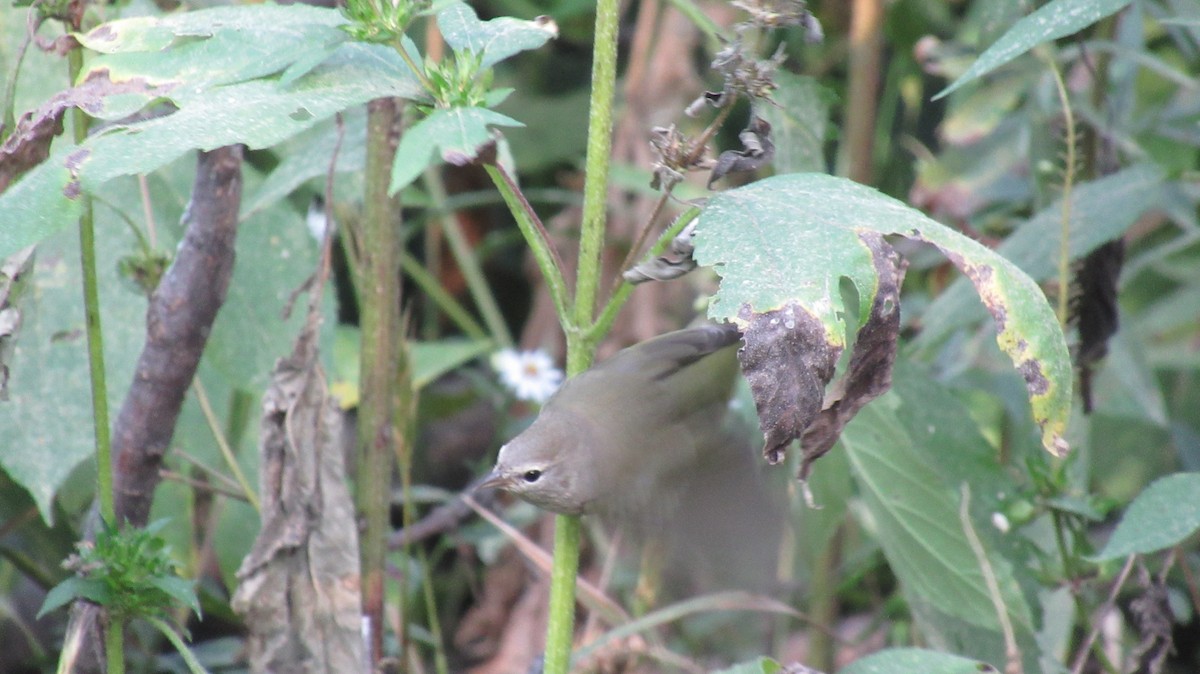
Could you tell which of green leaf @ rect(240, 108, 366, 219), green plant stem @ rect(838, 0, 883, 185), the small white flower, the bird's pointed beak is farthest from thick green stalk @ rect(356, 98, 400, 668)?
green plant stem @ rect(838, 0, 883, 185)

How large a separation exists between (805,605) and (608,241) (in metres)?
0.99

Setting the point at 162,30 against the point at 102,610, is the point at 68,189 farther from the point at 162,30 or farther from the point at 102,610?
the point at 102,610

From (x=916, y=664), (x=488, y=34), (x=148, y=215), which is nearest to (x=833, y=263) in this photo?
(x=488, y=34)

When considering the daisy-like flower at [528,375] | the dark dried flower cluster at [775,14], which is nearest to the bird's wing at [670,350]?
the dark dried flower cluster at [775,14]

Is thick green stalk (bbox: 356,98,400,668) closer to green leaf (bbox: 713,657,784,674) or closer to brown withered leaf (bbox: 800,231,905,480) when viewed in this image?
green leaf (bbox: 713,657,784,674)

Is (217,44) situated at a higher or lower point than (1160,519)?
higher

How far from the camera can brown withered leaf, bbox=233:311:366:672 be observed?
1316mm

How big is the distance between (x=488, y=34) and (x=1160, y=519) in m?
0.79

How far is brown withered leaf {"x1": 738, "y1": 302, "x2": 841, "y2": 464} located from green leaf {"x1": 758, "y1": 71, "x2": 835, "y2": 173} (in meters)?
0.66

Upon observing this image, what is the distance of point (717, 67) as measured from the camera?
3.22 ft

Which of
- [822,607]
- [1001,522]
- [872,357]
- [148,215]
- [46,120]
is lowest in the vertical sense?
[822,607]

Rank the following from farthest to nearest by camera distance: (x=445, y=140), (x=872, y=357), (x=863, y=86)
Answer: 1. (x=863, y=86)
2. (x=872, y=357)
3. (x=445, y=140)

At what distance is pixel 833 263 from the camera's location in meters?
0.87

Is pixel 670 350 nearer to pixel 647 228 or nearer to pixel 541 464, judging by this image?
pixel 541 464
